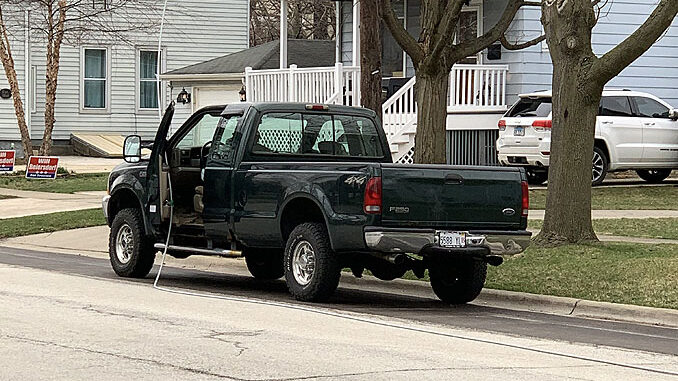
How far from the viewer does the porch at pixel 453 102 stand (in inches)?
1048

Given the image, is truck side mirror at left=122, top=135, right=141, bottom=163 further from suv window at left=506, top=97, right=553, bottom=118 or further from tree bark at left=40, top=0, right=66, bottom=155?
tree bark at left=40, top=0, right=66, bottom=155

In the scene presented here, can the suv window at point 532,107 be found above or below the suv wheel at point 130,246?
above

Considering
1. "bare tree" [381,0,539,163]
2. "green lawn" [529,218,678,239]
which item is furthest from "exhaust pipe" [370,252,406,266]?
"green lawn" [529,218,678,239]

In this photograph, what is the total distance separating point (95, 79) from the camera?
44.5 m

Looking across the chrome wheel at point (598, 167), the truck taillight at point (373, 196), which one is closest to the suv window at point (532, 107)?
the chrome wheel at point (598, 167)

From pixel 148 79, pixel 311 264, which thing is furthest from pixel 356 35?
pixel 148 79

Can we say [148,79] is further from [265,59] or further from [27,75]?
[265,59]

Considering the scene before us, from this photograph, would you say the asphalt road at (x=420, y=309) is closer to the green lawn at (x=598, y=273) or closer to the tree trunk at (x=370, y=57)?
the green lawn at (x=598, y=273)

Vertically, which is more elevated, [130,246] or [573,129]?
[573,129]

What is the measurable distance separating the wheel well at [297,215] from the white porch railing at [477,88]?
46.3 ft

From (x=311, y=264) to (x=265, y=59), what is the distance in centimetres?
2552

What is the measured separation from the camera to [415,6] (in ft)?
97.1

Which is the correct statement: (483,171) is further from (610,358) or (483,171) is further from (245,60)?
(245,60)

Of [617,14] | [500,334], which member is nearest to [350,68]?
[617,14]
